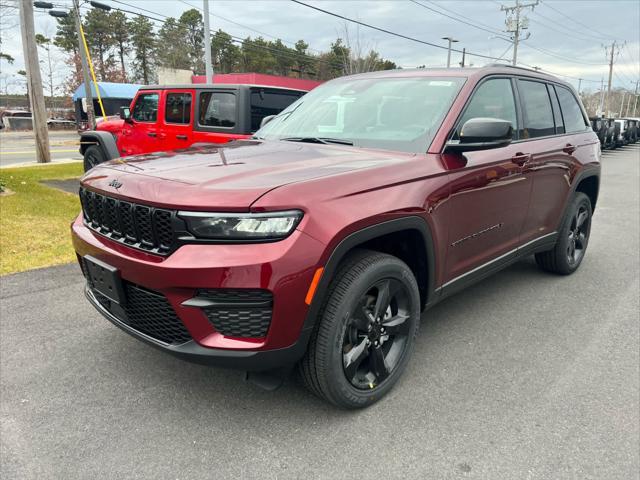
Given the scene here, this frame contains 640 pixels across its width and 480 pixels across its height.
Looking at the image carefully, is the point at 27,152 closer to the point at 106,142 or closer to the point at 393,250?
the point at 106,142

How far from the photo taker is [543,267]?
4.96 m

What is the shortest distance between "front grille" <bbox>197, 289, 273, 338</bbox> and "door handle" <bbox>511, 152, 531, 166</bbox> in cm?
230

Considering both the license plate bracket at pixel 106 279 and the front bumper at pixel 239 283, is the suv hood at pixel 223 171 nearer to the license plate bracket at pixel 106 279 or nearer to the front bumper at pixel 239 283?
the front bumper at pixel 239 283

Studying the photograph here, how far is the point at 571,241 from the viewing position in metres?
4.85

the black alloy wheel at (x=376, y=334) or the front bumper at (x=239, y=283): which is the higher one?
the front bumper at (x=239, y=283)

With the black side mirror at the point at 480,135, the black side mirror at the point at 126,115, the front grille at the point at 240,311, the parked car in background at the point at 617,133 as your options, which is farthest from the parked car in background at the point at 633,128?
the front grille at the point at 240,311

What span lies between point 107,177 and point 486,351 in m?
2.62

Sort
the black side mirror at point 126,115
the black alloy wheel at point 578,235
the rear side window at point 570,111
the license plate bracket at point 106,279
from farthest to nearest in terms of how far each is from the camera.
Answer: the black side mirror at point 126,115 → the black alloy wheel at point 578,235 → the rear side window at point 570,111 → the license plate bracket at point 106,279

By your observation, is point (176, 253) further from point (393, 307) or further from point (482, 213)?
point (482, 213)

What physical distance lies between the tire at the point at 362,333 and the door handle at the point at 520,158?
142 cm

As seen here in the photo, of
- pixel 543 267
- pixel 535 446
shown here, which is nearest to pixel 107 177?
→ pixel 535 446

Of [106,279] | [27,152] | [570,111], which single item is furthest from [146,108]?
[27,152]

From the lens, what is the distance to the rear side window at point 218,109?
7249mm

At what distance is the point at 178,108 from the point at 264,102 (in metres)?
1.61
